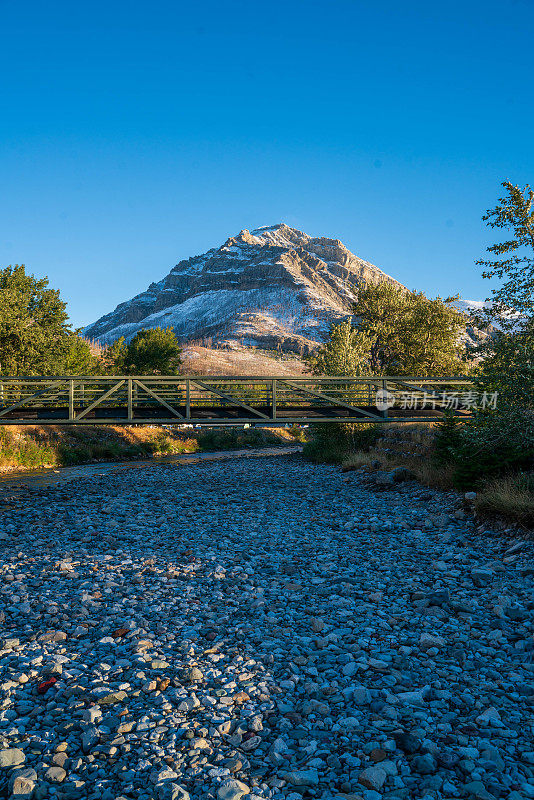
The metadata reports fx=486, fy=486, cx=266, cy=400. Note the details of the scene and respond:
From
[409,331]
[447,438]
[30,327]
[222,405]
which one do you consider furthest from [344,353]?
[30,327]

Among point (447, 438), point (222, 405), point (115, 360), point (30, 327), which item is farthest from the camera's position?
point (115, 360)

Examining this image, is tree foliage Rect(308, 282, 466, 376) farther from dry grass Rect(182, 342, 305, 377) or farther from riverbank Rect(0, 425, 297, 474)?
dry grass Rect(182, 342, 305, 377)

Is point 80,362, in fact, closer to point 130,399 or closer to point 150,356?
point 150,356

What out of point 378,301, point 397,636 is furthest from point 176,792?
point 378,301

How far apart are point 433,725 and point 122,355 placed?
61081mm

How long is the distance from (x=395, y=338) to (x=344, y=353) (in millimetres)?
6969

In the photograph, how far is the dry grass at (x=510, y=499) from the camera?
1070 centimetres

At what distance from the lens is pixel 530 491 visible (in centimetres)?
1166

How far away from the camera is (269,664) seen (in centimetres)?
593

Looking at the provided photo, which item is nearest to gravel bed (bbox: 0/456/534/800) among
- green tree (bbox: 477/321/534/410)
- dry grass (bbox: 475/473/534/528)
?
dry grass (bbox: 475/473/534/528)

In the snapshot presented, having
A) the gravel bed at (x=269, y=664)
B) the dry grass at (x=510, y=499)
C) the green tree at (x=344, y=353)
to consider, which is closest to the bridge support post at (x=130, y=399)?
the gravel bed at (x=269, y=664)

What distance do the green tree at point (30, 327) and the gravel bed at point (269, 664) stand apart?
2461cm

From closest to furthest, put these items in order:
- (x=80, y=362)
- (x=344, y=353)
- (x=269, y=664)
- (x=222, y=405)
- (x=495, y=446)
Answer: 1. (x=269, y=664)
2. (x=495, y=446)
3. (x=222, y=405)
4. (x=344, y=353)
5. (x=80, y=362)

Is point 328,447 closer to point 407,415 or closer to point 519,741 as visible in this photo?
point 407,415
